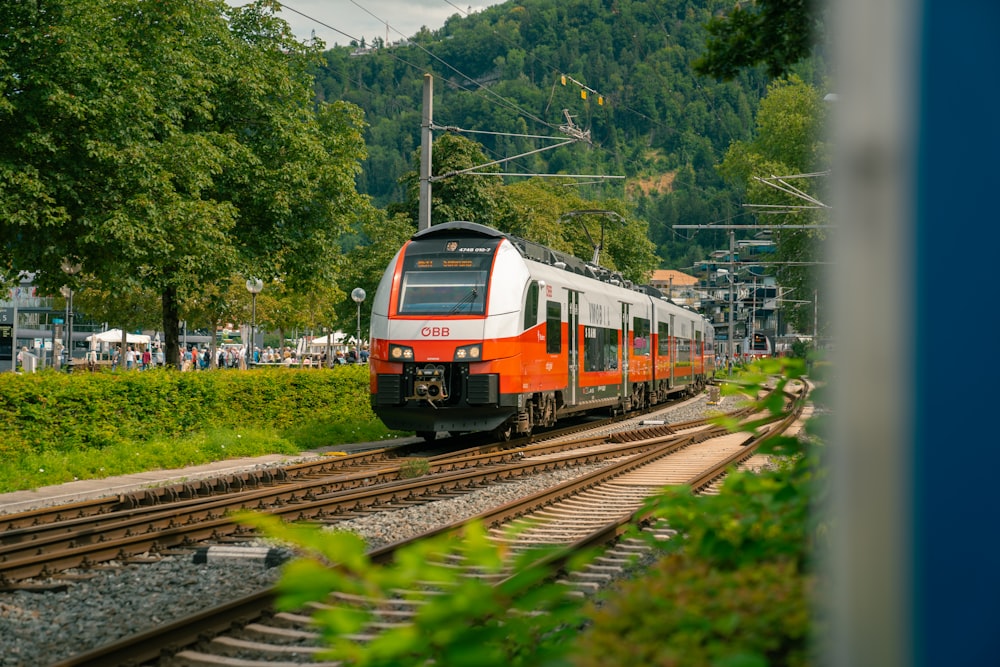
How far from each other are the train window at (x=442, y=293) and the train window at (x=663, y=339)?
15.4m

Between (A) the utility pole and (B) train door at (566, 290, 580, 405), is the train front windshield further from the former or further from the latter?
(A) the utility pole

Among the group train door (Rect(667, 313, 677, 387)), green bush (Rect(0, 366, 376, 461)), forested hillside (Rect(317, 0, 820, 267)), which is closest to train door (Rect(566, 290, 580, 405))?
green bush (Rect(0, 366, 376, 461))

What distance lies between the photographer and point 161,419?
1802 centimetres

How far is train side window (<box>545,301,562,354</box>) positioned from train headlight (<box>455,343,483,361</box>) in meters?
2.30

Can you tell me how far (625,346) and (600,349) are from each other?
10.3 feet

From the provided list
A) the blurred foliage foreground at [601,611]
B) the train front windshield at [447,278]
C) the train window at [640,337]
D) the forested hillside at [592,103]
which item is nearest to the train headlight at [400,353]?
the train front windshield at [447,278]

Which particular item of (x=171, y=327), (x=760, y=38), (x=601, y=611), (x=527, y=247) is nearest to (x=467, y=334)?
(x=527, y=247)

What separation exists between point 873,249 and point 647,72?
155375mm

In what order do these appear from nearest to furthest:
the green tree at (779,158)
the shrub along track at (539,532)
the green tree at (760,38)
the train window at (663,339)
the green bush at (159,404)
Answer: the shrub along track at (539,532) < the green tree at (760,38) < the green bush at (159,404) < the train window at (663,339) < the green tree at (779,158)

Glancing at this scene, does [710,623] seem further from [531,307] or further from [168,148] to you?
[168,148]

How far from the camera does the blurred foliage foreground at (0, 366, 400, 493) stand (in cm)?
1492

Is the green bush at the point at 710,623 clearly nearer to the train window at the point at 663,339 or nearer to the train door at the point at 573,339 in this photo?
the train door at the point at 573,339

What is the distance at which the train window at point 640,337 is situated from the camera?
27.9 meters

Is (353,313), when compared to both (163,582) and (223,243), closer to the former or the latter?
(223,243)
